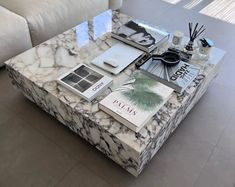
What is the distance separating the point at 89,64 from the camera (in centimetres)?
148

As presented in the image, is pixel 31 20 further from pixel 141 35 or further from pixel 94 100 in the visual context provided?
pixel 94 100

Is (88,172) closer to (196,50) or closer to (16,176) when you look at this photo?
(16,176)

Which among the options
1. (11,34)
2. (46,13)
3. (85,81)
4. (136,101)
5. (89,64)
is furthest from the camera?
(46,13)

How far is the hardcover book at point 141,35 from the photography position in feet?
5.22

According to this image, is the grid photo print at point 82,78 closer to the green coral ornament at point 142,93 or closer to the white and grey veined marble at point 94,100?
the white and grey veined marble at point 94,100

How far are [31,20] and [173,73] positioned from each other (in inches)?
46.0

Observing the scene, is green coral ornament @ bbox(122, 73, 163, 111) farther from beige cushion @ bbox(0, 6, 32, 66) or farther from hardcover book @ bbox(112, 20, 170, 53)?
beige cushion @ bbox(0, 6, 32, 66)

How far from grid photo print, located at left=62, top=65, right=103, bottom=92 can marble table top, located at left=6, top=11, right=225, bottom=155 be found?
0.16ft

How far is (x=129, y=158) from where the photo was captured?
117 centimetres

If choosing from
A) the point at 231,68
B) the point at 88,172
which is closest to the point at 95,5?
the point at 231,68

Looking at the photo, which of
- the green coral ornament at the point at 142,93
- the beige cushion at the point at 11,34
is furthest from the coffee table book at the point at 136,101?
the beige cushion at the point at 11,34

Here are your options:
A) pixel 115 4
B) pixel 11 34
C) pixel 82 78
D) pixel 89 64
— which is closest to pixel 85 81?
pixel 82 78

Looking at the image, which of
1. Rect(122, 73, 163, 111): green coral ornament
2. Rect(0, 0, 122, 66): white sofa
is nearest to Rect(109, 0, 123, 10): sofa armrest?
Rect(0, 0, 122, 66): white sofa

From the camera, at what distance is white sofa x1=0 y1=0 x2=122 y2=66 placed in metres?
1.79
